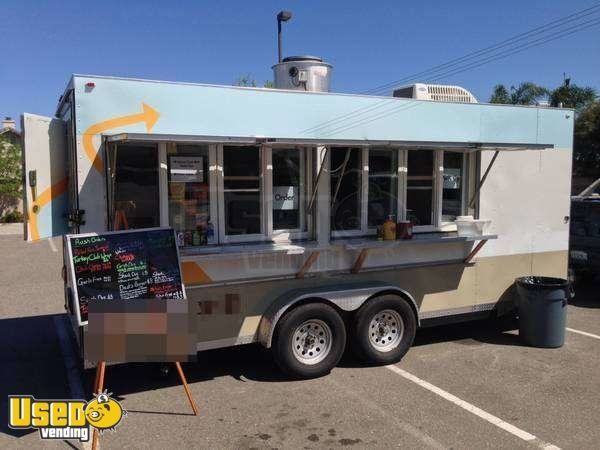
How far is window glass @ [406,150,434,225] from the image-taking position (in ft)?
21.0

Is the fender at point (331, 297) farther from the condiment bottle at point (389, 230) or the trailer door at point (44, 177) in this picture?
the trailer door at point (44, 177)

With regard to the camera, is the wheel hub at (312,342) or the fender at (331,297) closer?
the fender at (331,297)

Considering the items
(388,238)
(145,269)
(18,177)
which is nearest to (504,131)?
(388,238)

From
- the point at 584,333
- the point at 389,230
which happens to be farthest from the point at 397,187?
the point at 584,333

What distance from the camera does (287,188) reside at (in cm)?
576

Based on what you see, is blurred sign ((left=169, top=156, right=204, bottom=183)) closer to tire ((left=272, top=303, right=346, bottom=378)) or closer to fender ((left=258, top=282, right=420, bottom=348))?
fender ((left=258, top=282, right=420, bottom=348))

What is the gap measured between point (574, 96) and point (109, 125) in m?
25.3

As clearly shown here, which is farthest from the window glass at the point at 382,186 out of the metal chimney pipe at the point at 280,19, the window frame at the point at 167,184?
the metal chimney pipe at the point at 280,19

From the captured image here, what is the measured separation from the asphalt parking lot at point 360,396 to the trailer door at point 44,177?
160 centimetres

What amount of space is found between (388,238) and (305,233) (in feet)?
2.99

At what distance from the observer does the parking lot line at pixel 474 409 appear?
4.32 meters

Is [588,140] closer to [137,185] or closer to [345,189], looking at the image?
[345,189]

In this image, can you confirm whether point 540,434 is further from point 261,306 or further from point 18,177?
point 18,177

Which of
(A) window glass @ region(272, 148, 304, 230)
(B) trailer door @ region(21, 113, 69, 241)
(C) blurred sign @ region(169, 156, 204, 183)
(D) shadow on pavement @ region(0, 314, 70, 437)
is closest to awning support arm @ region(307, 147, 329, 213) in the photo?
(A) window glass @ region(272, 148, 304, 230)
